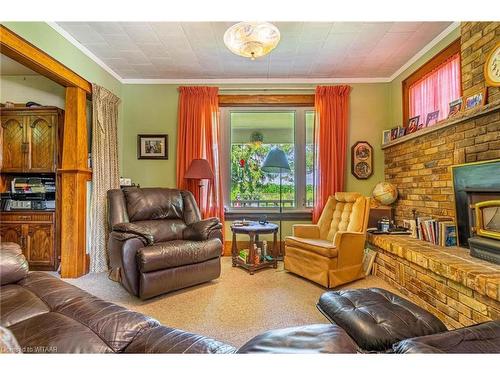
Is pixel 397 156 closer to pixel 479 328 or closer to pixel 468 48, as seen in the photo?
pixel 468 48

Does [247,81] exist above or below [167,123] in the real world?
above

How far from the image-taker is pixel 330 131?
12.3ft

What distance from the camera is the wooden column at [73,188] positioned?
9.64ft

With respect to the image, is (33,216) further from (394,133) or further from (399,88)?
(399,88)

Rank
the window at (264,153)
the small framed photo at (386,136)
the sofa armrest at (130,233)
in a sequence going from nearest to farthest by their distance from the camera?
the sofa armrest at (130,233) → the small framed photo at (386,136) → the window at (264,153)

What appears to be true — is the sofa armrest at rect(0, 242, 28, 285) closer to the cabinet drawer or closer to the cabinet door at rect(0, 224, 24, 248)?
the cabinet drawer

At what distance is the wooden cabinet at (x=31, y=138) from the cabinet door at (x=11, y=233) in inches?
27.2

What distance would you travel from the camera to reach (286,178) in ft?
13.0

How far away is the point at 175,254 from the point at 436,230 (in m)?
2.55

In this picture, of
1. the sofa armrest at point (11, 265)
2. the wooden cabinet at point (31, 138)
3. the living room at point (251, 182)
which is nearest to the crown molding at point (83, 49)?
the living room at point (251, 182)

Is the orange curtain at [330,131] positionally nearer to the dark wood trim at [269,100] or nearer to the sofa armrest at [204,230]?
the dark wood trim at [269,100]

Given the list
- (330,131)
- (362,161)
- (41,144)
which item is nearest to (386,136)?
(362,161)

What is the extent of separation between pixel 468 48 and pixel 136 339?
10.8 feet
